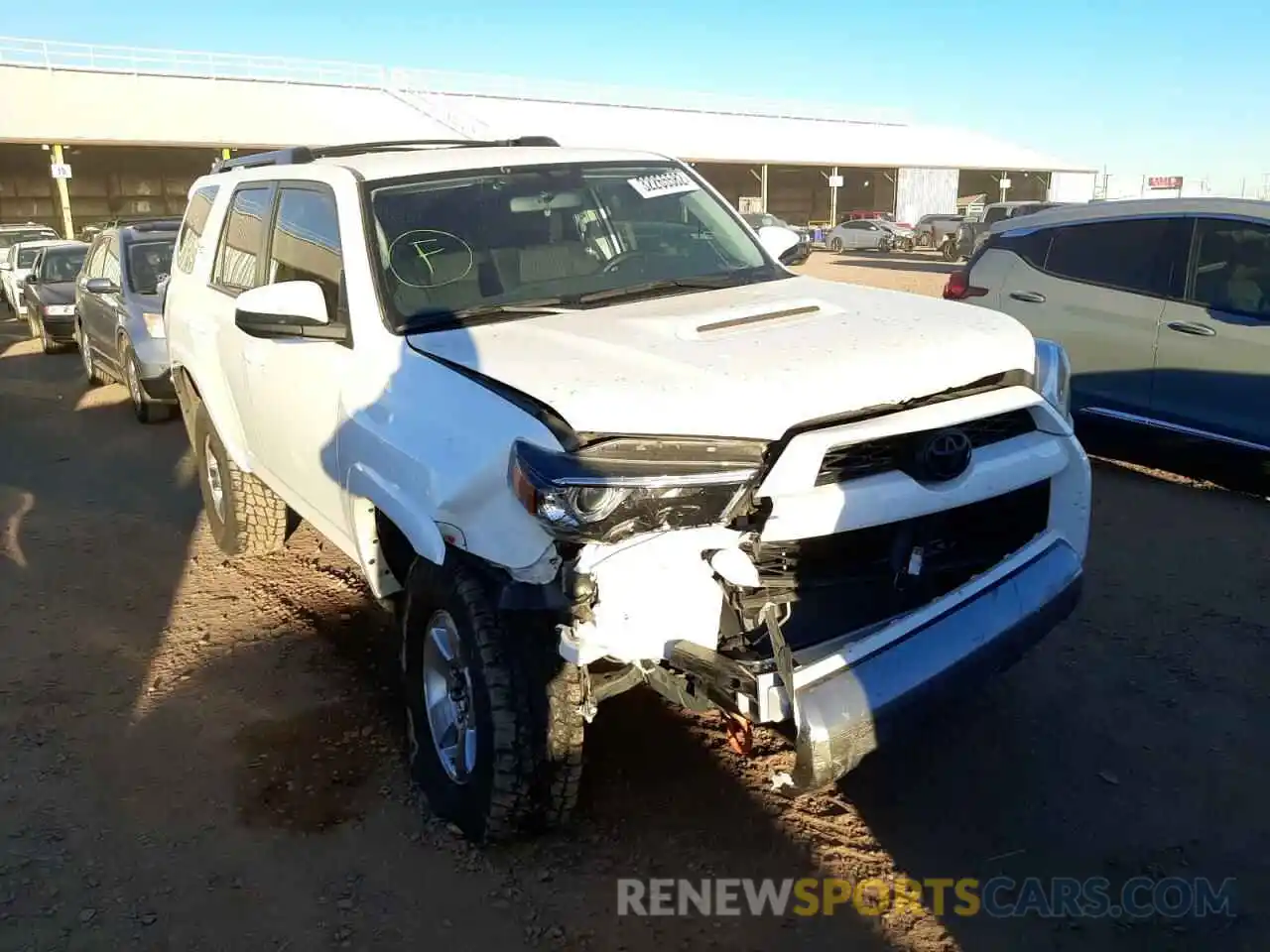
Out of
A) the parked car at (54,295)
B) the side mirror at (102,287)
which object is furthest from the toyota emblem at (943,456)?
the parked car at (54,295)

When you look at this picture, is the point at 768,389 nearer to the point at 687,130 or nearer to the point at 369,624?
the point at 369,624

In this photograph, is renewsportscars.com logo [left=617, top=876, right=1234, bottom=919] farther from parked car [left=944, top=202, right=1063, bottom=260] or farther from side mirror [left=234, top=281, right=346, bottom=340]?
parked car [left=944, top=202, right=1063, bottom=260]

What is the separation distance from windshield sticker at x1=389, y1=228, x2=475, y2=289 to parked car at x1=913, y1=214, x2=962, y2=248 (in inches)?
1328

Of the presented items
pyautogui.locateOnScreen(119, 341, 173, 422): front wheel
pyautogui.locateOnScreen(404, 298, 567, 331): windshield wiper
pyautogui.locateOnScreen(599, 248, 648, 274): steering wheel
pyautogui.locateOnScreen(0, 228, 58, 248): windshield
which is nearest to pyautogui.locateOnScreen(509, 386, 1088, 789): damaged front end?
pyautogui.locateOnScreen(404, 298, 567, 331): windshield wiper

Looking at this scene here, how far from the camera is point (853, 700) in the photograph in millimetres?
2604

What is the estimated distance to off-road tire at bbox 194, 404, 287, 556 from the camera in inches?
218

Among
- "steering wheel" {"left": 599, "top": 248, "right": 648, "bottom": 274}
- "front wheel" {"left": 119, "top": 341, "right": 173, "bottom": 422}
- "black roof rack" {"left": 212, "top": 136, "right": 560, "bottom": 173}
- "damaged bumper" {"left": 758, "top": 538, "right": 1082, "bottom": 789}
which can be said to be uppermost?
"black roof rack" {"left": 212, "top": 136, "right": 560, "bottom": 173}

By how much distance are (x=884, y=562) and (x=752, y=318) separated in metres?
0.89

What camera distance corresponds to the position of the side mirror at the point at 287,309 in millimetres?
3576

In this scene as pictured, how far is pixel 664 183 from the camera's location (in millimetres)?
4574

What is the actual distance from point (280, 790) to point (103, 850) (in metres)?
0.56

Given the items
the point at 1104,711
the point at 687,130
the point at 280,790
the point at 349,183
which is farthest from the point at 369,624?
the point at 687,130

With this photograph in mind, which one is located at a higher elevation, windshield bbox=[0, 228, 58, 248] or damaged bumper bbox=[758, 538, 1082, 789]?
damaged bumper bbox=[758, 538, 1082, 789]

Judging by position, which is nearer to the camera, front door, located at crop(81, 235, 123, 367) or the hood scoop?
the hood scoop
